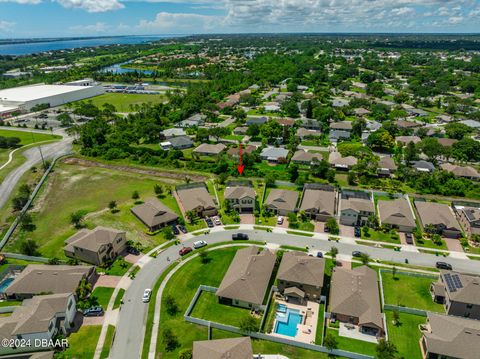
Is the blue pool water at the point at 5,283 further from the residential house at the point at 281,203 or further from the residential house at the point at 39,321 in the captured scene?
the residential house at the point at 281,203

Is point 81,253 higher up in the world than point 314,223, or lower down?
higher up

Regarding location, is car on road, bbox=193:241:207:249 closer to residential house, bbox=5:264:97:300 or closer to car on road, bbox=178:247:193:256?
car on road, bbox=178:247:193:256

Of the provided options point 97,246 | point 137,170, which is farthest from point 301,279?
point 137,170

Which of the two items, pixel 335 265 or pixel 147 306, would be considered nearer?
pixel 147 306

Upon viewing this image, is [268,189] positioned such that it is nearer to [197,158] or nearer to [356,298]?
[197,158]

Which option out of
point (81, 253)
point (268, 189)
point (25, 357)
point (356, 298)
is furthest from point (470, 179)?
point (25, 357)

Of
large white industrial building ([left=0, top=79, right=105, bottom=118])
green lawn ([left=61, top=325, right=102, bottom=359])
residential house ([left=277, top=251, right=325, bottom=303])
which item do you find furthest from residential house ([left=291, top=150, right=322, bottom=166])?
large white industrial building ([left=0, top=79, right=105, bottom=118])

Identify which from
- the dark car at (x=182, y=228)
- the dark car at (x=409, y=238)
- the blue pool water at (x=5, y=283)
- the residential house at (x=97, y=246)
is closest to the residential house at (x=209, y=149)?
the dark car at (x=182, y=228)
